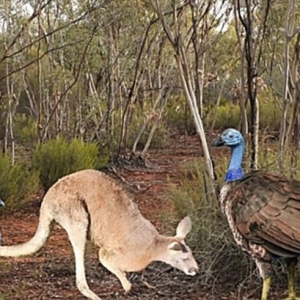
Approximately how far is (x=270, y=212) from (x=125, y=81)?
10.3 metres

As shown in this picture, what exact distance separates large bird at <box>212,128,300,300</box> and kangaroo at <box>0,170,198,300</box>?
548 millimetres

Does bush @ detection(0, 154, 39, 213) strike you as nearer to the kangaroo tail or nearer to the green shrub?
the kangaroo tail

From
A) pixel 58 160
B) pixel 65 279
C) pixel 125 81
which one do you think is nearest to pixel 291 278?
pixel 65 279

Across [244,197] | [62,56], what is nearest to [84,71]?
[62,56]

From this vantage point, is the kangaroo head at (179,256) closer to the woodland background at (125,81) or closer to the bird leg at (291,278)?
the bird leg at (291,278)

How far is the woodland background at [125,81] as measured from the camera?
708 centimetres

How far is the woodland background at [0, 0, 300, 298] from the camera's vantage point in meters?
7.08

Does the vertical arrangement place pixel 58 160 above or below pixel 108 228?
below

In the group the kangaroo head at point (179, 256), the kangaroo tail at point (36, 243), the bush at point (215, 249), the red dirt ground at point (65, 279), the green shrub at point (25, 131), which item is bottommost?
the green shrub at point (25, 131)

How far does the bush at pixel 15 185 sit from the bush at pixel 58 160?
695 millimetres

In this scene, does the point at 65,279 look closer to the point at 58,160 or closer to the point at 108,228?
the point at 108,228

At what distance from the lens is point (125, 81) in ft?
49.4

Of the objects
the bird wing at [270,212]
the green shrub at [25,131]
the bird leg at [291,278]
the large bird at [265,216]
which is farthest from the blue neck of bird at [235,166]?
the green shrub at [25,131]

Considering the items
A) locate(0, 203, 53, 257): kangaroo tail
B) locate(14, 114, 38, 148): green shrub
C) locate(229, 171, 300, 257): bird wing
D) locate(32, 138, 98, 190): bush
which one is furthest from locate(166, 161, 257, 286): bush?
locate(14, 114, 38, 148): green shrub
